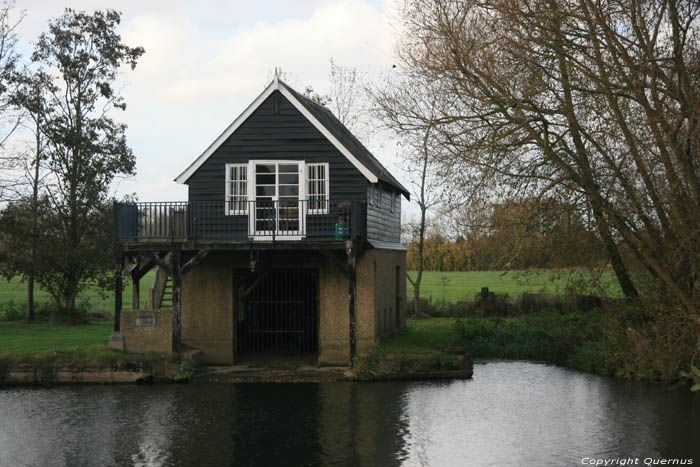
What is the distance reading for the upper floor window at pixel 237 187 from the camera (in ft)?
78.0

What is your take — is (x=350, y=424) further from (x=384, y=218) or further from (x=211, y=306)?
(x=384, y=218)

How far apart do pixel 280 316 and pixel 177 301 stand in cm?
710

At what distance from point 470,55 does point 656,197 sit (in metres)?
6.01

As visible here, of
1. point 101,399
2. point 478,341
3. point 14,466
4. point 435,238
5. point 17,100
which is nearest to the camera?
point 14,466

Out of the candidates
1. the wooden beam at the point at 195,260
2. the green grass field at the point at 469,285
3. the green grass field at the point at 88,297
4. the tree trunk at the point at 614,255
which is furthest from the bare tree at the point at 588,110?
the green grass field at the point at 469,285

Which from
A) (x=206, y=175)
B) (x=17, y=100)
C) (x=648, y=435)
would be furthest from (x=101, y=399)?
(x=17, y=100)

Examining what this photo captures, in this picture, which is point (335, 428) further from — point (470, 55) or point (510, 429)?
point (470, 55)

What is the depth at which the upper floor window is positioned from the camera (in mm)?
23766

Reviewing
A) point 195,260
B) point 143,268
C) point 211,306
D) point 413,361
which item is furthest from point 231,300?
point 413,361

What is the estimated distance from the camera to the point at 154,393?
63.5ft

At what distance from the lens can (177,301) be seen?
22.3 meters

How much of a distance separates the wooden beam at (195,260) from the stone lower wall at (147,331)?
3.89 ft

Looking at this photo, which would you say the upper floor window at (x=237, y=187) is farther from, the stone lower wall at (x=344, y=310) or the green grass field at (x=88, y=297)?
the green grass field at (x=88, y=297)

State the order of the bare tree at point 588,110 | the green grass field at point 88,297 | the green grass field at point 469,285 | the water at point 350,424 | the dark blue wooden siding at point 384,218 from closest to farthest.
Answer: the water at point 350,424
the bare tree at point 588,110
the dark blue wooden siding at point 384,218
the green grass field at point 88,297
the green grass field at point 469,285
